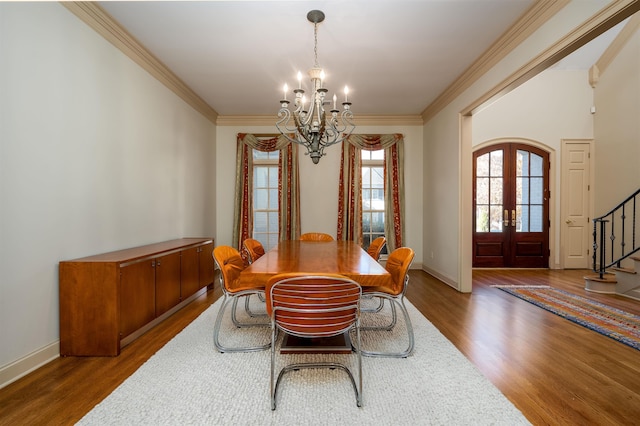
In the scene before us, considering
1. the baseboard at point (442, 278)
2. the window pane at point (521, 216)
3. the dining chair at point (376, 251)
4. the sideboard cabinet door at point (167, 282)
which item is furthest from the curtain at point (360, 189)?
the sideboard cabinet door at point (167, 282)


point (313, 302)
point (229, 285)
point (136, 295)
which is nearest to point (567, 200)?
point (313, 302)

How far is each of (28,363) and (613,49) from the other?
904 centimetres

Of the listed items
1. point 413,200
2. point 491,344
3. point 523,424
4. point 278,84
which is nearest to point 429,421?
point 523,424

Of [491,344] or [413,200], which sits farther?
[413,200]

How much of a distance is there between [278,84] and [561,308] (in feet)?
15.4

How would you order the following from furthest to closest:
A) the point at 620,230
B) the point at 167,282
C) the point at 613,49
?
the point at 613,49, the point at 620,230, the point at 167,282

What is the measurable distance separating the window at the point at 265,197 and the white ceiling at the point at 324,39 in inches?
62.3

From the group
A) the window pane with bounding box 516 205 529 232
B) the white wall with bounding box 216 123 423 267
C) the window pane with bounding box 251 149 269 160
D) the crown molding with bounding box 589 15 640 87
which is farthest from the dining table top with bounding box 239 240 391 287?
the crown molding with bounding box 589 15 640 87

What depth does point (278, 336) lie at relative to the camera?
2.79 m

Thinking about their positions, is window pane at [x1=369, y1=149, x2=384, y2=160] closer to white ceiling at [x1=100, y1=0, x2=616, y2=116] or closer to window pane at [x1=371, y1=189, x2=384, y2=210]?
window pane at [x1=371, y1=189, x2=384, y2=210]

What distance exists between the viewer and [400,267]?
2.59 meters

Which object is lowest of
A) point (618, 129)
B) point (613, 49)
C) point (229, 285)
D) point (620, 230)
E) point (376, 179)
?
point (229, 285)

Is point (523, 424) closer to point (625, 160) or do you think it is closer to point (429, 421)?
point (429, 421)

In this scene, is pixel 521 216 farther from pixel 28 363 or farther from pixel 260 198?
pixel 28 363
